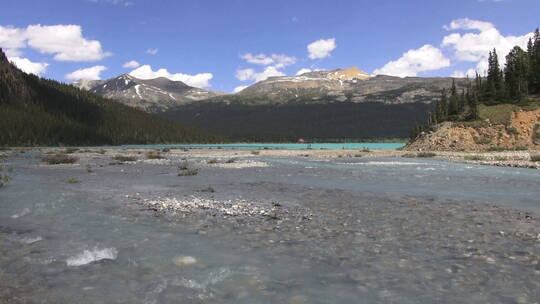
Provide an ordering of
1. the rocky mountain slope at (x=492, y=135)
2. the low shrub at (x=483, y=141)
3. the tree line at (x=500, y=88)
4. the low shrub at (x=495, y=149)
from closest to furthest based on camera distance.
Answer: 1. the low shrub at (x=495, y=149)
2. the rocky mountain slope at (x=492, y=135)
3. the low shrub at (x=483, y=141)
4. the tree line at (x=500, y=88)

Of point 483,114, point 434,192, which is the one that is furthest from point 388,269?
point 483,114

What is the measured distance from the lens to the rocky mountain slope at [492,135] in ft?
245

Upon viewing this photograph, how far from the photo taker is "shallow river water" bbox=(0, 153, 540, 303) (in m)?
7.57

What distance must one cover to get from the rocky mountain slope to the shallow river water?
63.4 m

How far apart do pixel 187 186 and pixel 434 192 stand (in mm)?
15246

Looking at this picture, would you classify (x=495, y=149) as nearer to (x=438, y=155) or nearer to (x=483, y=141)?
(x=483, y=141)

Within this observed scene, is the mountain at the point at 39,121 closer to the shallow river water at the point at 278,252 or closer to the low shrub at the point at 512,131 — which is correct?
the shallow river water at the point at 278,252

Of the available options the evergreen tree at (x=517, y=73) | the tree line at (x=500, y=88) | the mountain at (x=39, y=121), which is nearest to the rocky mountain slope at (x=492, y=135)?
the tree line at (x=500, y=88)

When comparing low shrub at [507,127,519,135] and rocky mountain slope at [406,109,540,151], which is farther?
low shrub at [507,127,519,135]

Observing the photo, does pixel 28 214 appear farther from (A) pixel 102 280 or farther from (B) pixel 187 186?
(B) pixel 187 186

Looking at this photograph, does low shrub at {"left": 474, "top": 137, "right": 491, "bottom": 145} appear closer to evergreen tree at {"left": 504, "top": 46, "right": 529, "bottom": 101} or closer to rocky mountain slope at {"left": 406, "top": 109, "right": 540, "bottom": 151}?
rocky mountain slope at {"left": 406, "top": 109, "right": 540, "bottom": 151}

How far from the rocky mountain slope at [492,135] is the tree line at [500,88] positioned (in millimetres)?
4647

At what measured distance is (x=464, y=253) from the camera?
9.98m

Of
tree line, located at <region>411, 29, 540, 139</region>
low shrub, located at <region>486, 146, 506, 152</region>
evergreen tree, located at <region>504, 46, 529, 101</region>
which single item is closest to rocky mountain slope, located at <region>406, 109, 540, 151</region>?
low shrub, located at <region>486, 146, 506, 152</region>
